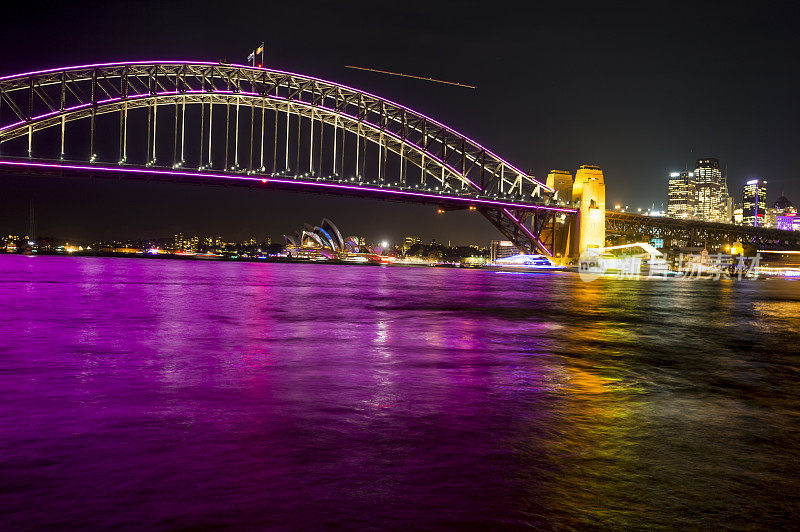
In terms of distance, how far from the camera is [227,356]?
8.38 meters

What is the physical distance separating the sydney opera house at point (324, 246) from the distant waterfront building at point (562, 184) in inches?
1947

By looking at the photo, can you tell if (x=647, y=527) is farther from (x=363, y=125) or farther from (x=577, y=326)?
(x=363, y=125)

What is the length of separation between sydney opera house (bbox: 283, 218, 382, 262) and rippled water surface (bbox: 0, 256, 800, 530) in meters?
114

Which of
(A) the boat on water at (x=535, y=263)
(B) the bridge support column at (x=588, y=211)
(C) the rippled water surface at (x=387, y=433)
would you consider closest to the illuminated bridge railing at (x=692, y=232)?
(B) the bridge support column at (x=588, y=211)

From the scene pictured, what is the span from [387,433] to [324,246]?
123m

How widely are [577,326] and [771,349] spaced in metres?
3.95

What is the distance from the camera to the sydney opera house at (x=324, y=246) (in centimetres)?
12450

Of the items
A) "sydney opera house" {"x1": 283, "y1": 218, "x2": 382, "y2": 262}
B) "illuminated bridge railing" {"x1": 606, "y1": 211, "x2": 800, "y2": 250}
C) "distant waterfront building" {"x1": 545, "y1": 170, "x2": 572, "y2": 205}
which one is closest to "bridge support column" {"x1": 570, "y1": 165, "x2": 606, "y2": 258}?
"distant waterfront building" {"x1": 545, "y1": 170, "x2": 572, "y2": 205}

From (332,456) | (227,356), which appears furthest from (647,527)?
(227,356)

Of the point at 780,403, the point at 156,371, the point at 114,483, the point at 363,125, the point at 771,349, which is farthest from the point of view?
the point at 363,125

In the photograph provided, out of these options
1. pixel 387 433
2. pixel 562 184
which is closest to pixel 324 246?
pixel 562 184

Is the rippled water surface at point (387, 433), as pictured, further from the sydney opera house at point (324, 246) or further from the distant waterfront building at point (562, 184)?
the sydney opera house at point (324, 246)

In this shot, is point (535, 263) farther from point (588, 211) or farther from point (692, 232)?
point (692, 232)

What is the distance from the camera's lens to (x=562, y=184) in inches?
3366
